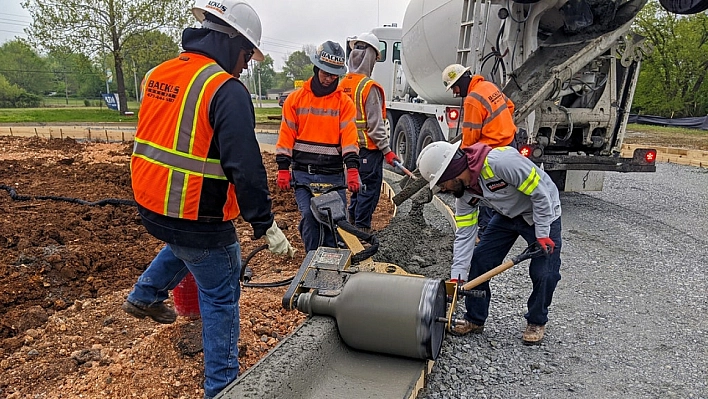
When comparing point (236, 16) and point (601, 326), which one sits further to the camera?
point (601, 326)

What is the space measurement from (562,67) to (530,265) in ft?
11.7

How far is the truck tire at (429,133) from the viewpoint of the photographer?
836 centimetres

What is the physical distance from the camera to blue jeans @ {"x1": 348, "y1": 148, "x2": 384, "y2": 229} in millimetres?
5301

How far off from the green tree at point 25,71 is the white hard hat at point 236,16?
69.0m

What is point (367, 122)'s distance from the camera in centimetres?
520

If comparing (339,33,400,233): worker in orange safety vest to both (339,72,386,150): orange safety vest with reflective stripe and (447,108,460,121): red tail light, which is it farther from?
(447,108,460,121): red tail light

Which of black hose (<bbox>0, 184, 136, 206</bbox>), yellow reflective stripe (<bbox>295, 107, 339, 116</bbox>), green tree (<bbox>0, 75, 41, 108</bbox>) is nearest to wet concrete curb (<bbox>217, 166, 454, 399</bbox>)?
yellow reflective stripe (<bbox>295, 107, 339, 116</bbox>)

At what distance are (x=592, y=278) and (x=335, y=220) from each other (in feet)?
8.22

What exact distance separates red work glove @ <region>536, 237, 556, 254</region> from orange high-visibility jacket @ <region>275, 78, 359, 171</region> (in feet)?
5.23

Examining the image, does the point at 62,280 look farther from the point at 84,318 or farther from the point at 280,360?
the point at 280,360

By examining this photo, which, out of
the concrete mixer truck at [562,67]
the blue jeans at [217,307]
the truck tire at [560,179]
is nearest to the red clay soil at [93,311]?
the blue jeans at [217,307]

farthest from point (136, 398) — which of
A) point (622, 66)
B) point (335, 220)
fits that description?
point (622, 66)

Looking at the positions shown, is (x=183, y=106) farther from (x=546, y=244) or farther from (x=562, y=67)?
(x=562, y=67)

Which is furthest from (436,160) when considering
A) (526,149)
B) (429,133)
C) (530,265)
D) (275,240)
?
(429,133)
